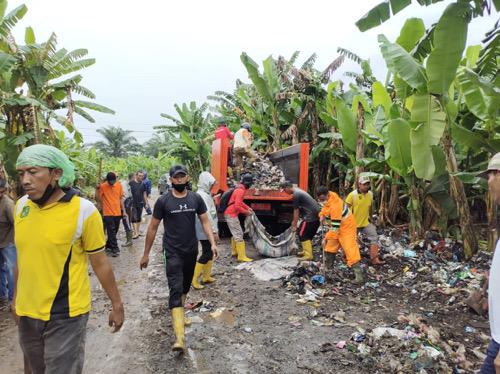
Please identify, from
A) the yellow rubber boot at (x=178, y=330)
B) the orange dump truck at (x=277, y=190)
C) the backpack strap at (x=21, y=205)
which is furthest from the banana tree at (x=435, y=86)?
the backpack strap at (x=21, y=205)

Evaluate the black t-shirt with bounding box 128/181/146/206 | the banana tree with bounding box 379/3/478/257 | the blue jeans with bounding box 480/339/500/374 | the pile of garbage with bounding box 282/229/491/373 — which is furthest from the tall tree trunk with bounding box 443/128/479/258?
the black t-shirt with bounding box 128/181/146/206

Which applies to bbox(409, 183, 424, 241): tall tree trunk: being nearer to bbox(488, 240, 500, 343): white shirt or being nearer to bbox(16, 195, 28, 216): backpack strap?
bbox(488, 240, 500, 343): white shirt

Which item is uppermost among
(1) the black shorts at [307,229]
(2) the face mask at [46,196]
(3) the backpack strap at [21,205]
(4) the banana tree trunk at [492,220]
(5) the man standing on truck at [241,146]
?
(5) the man standing on truck at [241,146]

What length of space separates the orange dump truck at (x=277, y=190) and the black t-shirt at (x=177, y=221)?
3.82 m

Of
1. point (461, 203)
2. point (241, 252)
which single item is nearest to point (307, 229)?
point (241, 252)

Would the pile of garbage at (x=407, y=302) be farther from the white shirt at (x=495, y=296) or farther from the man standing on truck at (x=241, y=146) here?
the man standing on truck at (x=241, y=146)

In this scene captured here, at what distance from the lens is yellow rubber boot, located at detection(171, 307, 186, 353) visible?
3638 millimetres

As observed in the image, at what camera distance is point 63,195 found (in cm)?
218

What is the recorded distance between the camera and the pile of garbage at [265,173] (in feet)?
27.6

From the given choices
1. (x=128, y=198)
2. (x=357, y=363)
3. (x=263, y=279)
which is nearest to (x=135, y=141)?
(x=128, y=198)

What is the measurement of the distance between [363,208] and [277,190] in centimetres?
198

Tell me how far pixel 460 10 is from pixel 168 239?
11.9 ft

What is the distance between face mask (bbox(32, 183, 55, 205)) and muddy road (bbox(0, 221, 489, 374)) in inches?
78.9

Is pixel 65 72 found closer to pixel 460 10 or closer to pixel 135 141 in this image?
pixel 460 10
